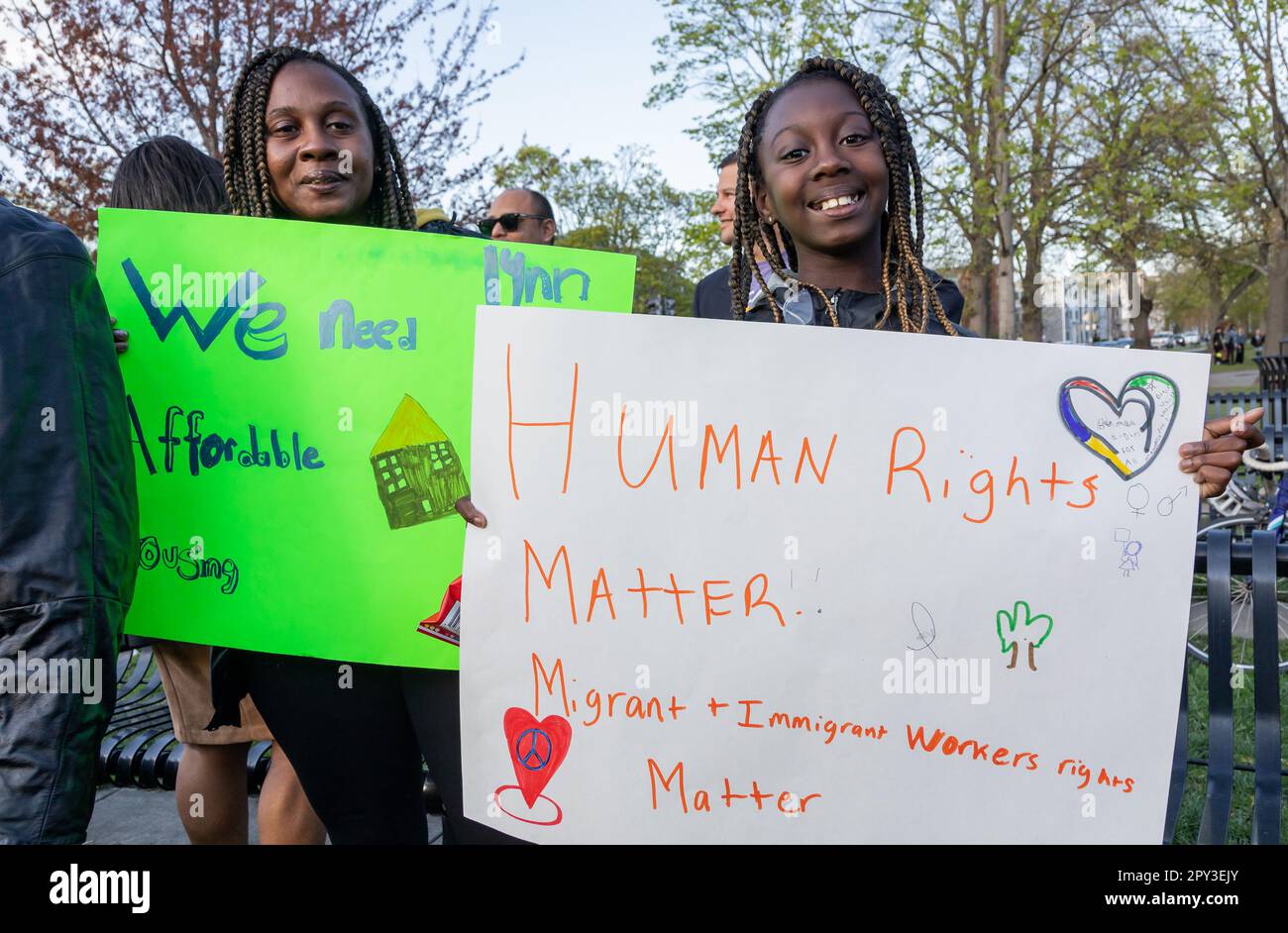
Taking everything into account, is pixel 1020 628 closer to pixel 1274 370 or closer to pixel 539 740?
pixel 539 740

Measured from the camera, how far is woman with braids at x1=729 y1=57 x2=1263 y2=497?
1.85 metres

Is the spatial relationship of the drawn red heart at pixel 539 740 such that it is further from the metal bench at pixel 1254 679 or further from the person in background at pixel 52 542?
the metal bench at pixel 1254 679

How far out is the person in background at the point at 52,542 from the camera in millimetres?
Result: 1344

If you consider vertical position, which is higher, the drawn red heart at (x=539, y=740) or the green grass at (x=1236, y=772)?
the drawn red heart at (x=539, y=740)

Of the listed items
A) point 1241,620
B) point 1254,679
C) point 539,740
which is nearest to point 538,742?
point 539,740

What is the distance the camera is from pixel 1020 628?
5.52ft

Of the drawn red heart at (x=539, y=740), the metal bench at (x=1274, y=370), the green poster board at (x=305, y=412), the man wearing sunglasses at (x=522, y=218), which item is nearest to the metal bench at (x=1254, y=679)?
the drawn red heart at (x=539, y=740)

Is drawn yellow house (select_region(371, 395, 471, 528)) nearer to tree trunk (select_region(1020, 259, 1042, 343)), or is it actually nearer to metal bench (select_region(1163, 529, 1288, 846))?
metal bench (select_region(1163, 529, 1288, 846))

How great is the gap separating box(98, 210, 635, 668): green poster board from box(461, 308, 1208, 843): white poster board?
0.77ft

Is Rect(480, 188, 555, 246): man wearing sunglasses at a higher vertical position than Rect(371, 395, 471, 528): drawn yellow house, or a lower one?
higher

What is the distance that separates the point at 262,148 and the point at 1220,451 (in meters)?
1.89

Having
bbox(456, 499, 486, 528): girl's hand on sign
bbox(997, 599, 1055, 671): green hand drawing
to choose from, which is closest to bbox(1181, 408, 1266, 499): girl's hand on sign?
bbox(997, 599, 1055, 671): green hand drawing

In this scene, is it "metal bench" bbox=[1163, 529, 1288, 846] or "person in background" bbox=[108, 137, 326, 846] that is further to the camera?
"person in background" bbox=[108, 137, 326, 846]

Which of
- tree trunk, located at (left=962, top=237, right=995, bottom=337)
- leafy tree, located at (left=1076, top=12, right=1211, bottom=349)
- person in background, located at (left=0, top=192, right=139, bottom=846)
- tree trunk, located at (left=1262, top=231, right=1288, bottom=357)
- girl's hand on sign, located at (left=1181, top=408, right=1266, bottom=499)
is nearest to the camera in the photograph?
person in background, located at (left=0, top=192, right=139, bottom=846)
